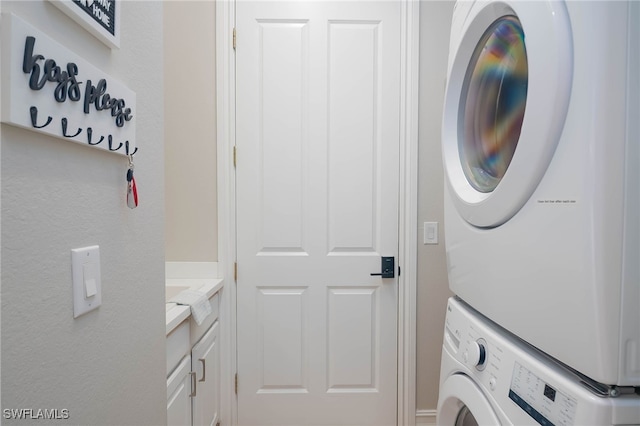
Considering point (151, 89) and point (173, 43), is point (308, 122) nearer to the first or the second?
point (173, 43)

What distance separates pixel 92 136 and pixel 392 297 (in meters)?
1.60

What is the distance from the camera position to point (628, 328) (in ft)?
1.63

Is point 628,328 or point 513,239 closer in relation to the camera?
point 628,328

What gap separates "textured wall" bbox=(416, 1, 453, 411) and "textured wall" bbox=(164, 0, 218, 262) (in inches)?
42.7

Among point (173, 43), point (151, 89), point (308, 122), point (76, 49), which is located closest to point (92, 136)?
point (76, 49)

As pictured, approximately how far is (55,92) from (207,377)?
1427 millimetres

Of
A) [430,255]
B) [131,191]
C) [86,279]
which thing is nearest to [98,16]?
[131,191]

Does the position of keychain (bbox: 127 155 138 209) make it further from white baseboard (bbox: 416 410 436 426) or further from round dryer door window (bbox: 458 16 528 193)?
white baseboard (bbox: 416 410 436 426)

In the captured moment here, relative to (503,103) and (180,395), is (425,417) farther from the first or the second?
(503,103)

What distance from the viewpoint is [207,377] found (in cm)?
158

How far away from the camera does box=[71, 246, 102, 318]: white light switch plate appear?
21.7 inches

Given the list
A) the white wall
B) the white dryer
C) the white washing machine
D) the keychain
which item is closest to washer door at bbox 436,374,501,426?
the white washing machine

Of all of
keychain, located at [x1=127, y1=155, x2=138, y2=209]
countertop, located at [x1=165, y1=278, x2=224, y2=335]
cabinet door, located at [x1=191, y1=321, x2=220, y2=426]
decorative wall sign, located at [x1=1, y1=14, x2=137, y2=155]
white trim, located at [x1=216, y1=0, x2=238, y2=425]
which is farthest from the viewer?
white trim, located at [x1=216, y1=0, x2=238, y2=425]

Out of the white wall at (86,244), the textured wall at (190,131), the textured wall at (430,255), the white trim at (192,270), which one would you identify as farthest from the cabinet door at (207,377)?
the textured wall at (430,255)
